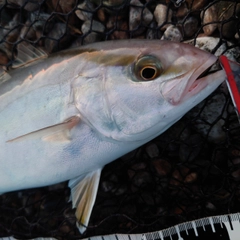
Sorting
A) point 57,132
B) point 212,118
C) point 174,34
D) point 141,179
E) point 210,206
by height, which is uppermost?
point 174,34

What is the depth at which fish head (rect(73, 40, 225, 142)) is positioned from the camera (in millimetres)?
1301

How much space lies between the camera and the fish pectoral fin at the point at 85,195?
1572 mm

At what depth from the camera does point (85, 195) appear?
1.59m

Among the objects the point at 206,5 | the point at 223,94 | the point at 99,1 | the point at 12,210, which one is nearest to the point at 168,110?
the point at 223,94

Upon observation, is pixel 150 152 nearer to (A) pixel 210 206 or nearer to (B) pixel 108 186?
(B) pixel 108 186

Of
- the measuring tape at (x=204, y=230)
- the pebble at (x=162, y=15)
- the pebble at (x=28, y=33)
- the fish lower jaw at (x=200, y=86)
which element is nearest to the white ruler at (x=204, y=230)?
the measuring tape at (x=204, y=230)

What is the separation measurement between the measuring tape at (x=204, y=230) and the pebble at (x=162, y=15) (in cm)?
95

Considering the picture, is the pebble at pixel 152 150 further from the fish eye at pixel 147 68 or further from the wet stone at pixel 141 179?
the fish eye at pixel 147 68

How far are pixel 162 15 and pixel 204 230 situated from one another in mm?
1057

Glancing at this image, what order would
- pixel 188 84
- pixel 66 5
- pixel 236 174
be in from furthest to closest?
pixel 66 5 < pixel 236 174 < pixel 188 84

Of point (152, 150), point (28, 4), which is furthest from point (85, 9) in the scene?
point (152, 150)

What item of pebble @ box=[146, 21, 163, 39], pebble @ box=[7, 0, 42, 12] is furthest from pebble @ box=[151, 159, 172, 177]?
pebble @ box=[7, 0, 42, 12]

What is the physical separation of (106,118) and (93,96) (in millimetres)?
104

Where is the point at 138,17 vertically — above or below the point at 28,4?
below
